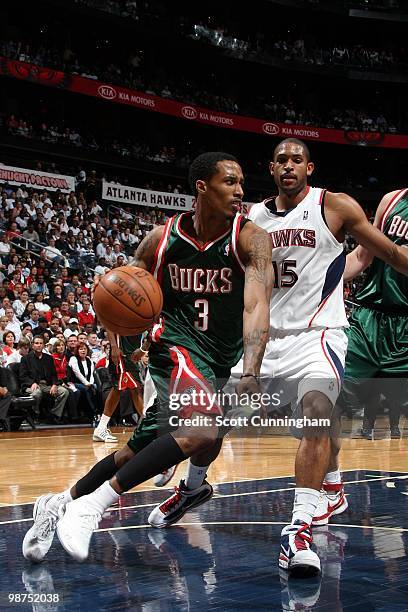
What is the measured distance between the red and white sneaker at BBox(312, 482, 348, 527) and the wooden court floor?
5.22 ft

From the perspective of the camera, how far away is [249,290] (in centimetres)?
356

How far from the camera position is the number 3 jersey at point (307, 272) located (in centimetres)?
413

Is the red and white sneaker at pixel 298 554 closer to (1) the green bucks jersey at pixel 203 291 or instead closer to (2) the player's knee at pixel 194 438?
(2) the player's knee at pixel 194 438

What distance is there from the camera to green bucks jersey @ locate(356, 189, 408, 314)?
193 inches

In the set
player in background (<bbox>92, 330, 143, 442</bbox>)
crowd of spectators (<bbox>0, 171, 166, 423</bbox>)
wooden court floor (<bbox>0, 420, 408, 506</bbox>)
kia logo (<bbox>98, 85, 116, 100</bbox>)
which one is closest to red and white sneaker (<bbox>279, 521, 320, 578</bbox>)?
wooden court floor (<bbox>0, 420, 408, 506</bbox>)

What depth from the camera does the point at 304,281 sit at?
415 centimetres

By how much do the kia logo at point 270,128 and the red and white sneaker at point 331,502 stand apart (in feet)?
84.0

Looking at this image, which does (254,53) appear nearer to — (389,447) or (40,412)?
(40,412)

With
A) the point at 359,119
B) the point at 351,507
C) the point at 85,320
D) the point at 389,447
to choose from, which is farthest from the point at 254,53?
the point at 351,507

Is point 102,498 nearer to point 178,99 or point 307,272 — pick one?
point 307,272

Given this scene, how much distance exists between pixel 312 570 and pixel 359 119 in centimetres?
3111

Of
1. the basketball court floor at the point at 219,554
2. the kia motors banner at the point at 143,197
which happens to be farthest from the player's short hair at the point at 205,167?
the kia motors banner at the point at 143,197

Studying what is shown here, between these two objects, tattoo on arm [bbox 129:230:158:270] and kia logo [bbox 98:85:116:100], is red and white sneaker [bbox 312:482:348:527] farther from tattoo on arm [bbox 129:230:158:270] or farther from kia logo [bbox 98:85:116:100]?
kia logo [bbox 98:85:116:100]

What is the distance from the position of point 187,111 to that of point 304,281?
23.4 metres
